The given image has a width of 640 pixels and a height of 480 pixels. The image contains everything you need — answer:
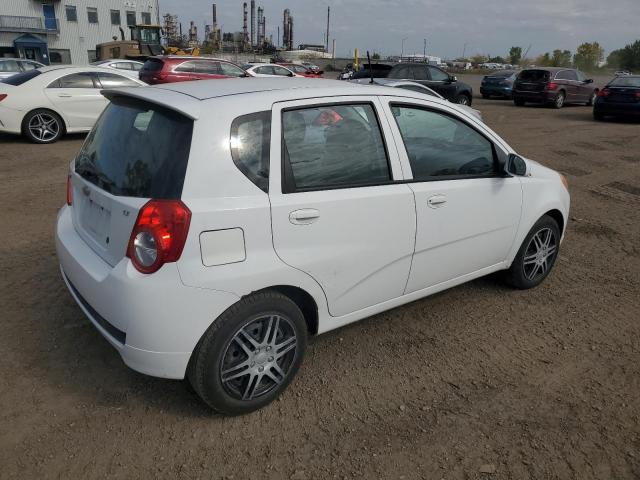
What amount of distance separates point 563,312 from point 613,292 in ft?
2.31

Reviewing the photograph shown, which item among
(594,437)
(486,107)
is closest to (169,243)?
(594,437)

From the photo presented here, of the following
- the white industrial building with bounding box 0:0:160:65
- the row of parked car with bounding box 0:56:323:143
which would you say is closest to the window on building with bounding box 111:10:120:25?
the white industrial building with bounding box 0:0:160:65

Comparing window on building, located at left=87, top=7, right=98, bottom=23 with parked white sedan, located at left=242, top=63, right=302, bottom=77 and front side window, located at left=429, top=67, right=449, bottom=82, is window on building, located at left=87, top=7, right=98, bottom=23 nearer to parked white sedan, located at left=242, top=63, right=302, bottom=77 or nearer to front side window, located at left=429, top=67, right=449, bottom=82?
parked white sedan, located at left=242, top=63, right=302, bottom=77

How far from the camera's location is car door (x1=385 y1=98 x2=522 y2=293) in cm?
310

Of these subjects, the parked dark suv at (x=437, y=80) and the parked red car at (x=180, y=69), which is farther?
the parked dark suv at (x=437, y=80)

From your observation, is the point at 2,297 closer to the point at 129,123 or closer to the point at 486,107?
the point at 129,123

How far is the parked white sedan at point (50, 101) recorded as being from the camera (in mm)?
9281

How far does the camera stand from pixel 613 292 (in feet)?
14.0

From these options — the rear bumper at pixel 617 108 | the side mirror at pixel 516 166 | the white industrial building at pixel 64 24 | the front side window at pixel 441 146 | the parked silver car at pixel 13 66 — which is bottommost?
the rear bumper at pixel 617 108

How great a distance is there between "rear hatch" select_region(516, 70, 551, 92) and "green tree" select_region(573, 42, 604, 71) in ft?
270

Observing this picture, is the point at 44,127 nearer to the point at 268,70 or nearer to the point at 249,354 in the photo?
the point at 249,354

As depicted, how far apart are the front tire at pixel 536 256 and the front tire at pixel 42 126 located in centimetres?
912

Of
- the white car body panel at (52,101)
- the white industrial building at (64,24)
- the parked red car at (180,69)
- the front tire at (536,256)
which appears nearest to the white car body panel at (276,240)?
the front tire at (536,256)

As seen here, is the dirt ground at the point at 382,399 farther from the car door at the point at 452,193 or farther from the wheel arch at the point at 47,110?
the wheel arch at the point at 47,110
